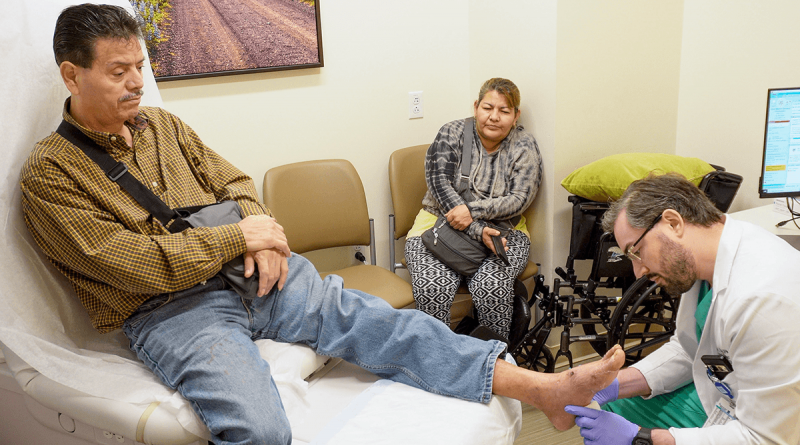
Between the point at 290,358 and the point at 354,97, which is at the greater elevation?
the point at 354,97

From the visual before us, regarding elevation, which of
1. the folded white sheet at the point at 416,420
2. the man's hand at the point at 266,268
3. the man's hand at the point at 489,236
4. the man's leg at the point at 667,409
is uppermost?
the man's hand at the point at 266,268

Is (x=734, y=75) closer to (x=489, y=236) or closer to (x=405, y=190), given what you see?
(x=489, y=236)

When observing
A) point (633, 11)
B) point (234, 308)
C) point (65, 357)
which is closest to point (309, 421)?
point (234, 308)

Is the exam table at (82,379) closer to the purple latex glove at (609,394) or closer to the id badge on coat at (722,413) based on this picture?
the purple latex glove at (609,394)

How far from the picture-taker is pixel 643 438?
148 cm

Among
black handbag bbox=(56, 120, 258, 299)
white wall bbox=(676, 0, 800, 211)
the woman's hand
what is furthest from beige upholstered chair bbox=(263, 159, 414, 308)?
white wall bbox=(676, 0, 800, 211)

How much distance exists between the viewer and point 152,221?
179 centimetres

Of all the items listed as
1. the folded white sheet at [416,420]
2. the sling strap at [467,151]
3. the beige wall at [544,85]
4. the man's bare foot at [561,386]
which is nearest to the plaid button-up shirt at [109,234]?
the folded white sheet at [416,420]

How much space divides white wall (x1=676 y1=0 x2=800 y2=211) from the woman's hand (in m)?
1.18

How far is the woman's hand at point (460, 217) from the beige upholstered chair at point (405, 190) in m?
0.38

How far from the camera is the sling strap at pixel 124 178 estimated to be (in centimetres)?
175

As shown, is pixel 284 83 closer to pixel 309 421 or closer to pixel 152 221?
pixel 152 221

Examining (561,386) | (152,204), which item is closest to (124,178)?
(152,204)

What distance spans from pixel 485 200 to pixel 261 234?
120cm
